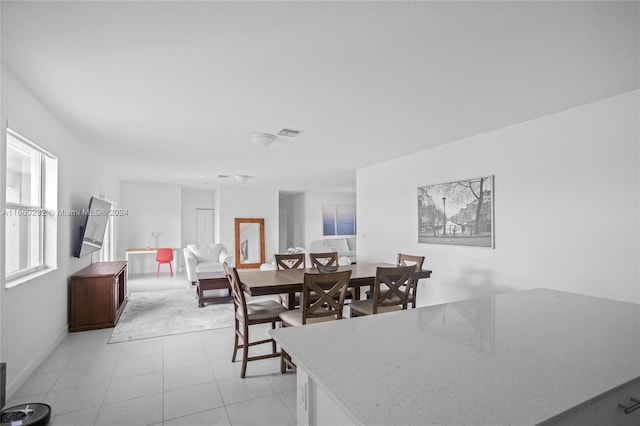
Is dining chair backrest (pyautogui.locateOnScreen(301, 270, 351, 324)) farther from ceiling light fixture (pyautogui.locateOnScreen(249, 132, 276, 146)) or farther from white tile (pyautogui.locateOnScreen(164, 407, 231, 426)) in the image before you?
ceiling light fixture (pyautogui.locateOnScreen(249, 132, 276, 146))

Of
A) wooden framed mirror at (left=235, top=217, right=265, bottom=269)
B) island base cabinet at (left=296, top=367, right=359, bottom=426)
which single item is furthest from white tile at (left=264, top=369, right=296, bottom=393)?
wooden framed mirror at (left=235, top=217, right=265, bottom=269)

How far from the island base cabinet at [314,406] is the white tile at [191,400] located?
1595 mm

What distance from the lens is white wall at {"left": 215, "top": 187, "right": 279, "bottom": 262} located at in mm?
9359

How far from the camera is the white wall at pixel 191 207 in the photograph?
9.91 meters

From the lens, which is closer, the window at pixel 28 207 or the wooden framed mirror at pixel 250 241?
the window at pixel 28 207

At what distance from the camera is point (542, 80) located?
2656 millimetres

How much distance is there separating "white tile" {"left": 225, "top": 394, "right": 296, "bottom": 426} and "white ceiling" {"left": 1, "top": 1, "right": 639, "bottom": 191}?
2427 millimetres

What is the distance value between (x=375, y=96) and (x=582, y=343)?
7.68 feet

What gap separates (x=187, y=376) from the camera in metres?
2.87

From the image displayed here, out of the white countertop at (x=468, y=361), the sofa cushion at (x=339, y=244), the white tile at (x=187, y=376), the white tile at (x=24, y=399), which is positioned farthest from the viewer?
the sofa cushion at (x=339, y=244)

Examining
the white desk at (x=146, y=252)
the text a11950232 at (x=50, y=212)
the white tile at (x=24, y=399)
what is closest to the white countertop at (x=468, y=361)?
the white tile at (x=24, y=399)

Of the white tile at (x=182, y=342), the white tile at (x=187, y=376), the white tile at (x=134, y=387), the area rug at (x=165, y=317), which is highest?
the white tile at (x=134, y=387)

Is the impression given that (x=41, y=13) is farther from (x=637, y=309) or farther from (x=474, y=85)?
(x=637, y=309)

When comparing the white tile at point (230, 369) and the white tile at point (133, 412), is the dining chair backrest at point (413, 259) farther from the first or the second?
the white tile at point (133, 412)
